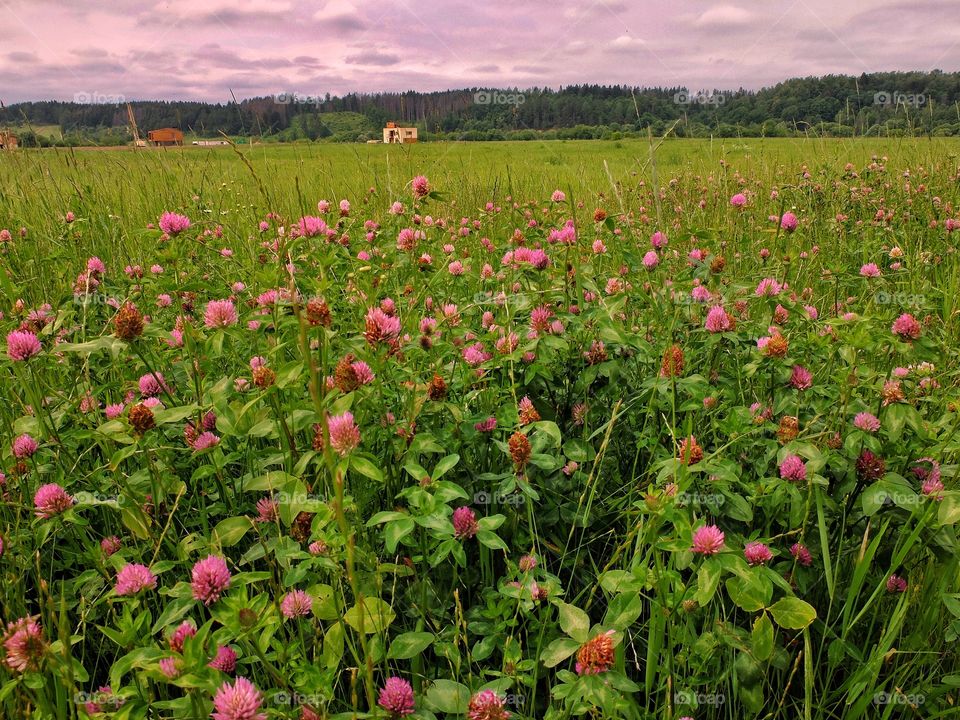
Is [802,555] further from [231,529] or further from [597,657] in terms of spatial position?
[231,529]

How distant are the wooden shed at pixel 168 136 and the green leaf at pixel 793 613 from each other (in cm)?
755

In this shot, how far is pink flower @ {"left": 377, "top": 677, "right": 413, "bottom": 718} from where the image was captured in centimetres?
115

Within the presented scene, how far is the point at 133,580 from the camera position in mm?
1325

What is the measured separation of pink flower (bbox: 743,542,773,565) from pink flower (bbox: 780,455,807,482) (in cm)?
23

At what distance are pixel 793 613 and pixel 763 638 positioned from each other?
0.08 metres

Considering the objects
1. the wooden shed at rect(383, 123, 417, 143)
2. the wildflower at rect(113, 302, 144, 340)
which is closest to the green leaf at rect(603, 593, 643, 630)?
the wildflower at rect(113, 302, 144, 340)

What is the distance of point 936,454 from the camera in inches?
62.4

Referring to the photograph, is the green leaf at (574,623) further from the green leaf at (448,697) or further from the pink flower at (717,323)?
the pink flower at (717,323)

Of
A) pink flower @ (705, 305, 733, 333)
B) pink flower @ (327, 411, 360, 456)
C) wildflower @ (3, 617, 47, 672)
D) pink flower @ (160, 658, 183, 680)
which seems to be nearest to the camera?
pink flower @ (160, 658, 183, 680)

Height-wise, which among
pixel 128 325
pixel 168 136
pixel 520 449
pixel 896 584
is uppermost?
pixel 168 136

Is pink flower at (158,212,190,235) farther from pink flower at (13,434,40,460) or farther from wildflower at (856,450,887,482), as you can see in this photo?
wildflower at (856,450,887,482)

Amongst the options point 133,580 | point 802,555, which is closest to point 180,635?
point 133,580

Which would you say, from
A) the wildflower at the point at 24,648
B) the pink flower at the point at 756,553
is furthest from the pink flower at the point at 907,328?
the wildflower at the point at 24,648

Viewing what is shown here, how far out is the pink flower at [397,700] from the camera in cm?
115
